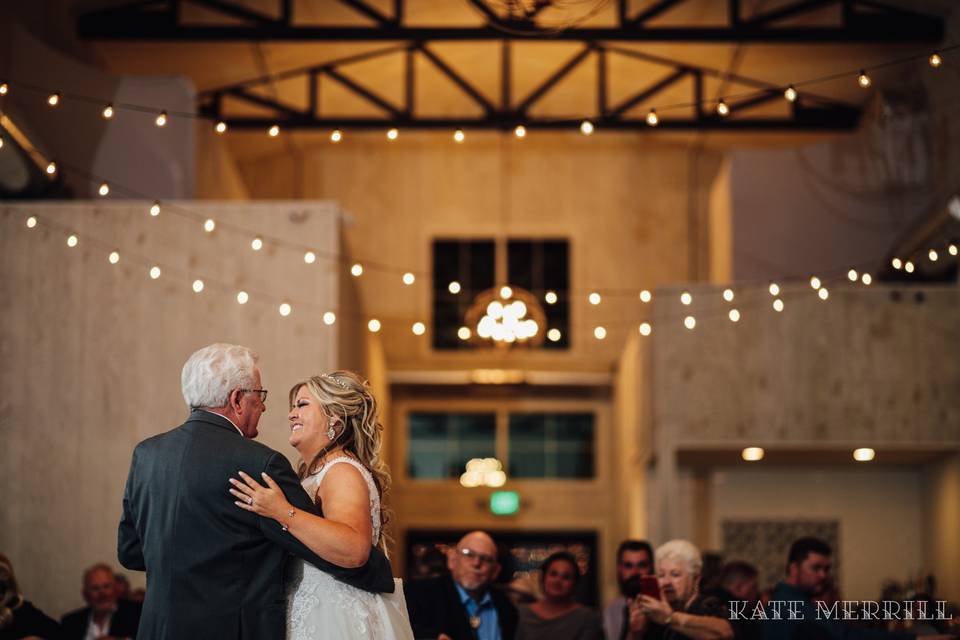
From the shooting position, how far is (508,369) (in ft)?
46.6

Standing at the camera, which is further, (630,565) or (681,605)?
(630,565)

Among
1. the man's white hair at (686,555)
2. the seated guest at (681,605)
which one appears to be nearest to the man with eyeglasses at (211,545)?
the seated guest at (681,605)

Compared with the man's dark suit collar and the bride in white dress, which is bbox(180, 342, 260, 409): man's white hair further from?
the bride in white dress

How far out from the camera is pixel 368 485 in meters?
3.44

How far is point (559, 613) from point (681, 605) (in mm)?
1048

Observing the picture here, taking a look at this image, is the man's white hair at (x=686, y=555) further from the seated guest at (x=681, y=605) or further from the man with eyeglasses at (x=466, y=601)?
the man with eyeglasses at (x=466, y=601)

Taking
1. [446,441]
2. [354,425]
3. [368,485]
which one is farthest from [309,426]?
[446,441]

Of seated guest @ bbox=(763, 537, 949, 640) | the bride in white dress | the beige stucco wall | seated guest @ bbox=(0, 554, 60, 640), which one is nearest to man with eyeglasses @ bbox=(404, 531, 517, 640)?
seated guest @ bbox=(763, 537, 949, 640)

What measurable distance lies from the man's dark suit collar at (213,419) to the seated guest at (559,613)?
3.14 metres

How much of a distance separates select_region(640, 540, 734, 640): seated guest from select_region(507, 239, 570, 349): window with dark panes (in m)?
8.67

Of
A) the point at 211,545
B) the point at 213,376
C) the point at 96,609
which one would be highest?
the point at 213,376

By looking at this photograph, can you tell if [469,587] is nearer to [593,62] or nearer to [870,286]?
[870,286]

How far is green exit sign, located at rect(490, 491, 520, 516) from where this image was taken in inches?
559

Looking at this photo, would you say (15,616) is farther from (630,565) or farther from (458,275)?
(458,275)
